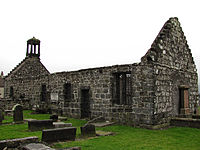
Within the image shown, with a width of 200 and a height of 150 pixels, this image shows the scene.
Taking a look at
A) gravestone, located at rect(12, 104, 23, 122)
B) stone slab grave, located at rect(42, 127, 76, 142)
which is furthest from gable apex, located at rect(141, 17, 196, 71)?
gravestone, located at rect(12, 104, 23, 122)

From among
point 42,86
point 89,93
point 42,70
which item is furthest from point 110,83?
point 42,70

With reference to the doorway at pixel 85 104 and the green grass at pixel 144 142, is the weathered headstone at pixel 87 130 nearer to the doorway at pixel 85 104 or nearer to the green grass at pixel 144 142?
the green grass at pixel 144 142

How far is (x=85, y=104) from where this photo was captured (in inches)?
568

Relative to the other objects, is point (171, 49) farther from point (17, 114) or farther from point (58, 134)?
point (17, 114)

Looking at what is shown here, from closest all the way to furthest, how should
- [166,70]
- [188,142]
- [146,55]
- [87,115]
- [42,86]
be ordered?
[188,142]
[146,55]
[166,70]
[87,115]
[42,86]

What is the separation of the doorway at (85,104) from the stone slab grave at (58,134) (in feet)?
21.3

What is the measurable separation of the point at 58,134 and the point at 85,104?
278 inches

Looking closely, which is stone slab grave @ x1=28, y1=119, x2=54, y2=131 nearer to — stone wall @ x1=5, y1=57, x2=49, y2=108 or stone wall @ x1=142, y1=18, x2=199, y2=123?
stone wall @ x1=142, y1=18, x2=199, y2=123

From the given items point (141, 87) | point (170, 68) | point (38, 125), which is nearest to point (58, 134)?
point (38, 125)

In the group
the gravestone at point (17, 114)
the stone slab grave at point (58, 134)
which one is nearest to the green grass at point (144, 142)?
the stone slab grave at point (58, 134)

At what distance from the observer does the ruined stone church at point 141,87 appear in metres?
10.8

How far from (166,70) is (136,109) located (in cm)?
282

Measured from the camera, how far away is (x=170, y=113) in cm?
1183

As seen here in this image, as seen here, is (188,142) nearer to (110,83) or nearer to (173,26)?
(110,83)
